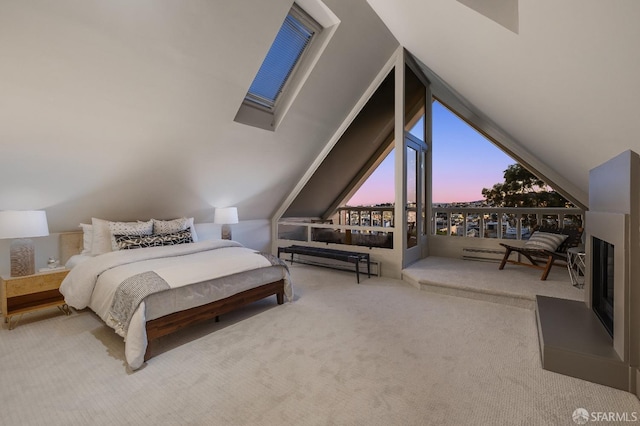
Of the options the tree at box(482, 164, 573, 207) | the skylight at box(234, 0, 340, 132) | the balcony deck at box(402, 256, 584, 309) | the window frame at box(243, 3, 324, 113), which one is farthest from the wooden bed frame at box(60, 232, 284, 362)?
the tree at box(482, 164, 573, 207)

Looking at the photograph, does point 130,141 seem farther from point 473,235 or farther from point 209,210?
point 473,235

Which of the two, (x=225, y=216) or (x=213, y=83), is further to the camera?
(x=225, y=216)

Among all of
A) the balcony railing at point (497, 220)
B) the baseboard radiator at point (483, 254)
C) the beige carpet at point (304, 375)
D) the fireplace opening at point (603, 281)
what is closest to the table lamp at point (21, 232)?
the beige carpet at point (304, 375)

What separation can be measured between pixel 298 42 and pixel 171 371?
11.5ft

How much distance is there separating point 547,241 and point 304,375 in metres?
3.56

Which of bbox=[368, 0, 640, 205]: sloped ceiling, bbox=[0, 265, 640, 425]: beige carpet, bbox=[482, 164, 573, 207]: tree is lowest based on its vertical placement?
bbox=[0, 265, 640, 425]: beige carpet

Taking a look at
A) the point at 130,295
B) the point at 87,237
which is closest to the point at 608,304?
the point at 130,295

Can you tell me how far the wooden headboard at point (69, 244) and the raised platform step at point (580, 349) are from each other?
479 cm

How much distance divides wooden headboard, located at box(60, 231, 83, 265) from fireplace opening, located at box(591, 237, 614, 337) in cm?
522

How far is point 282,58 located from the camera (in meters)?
3.56

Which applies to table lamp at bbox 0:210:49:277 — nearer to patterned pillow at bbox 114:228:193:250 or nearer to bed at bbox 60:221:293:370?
bed at bbox 60:221:293:370

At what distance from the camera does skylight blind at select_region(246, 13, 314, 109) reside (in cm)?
333

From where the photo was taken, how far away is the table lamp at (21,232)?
2656 mm

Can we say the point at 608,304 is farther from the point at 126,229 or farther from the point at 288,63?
the point at 126,229
